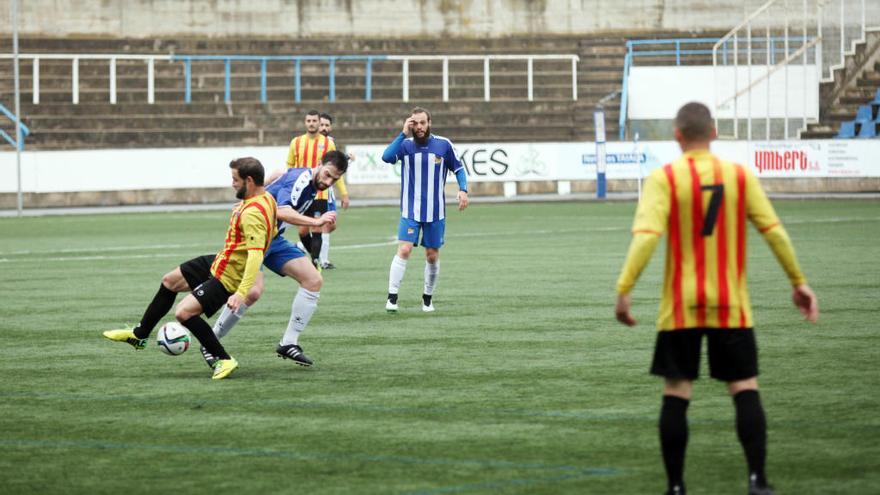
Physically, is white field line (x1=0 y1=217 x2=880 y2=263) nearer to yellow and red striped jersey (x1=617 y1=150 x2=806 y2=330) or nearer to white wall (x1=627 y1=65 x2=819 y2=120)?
white wall (x1=627 y1=65 x2=819 y2=120)

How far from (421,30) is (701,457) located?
40727mm

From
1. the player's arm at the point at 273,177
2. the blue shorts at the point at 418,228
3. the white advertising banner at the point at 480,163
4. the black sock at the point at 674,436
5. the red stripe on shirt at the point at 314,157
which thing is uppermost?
the white advertising banner at the point at 480,163

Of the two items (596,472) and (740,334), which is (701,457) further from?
(740,334)

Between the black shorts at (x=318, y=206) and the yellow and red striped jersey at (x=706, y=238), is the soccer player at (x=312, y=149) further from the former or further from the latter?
the yellow and red striped jersey at (x=706, y=238)

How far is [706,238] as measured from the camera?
6367 mm

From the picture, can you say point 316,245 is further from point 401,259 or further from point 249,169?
point 249,169

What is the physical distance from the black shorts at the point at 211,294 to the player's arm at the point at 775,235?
451cm

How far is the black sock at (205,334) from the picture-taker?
995cm

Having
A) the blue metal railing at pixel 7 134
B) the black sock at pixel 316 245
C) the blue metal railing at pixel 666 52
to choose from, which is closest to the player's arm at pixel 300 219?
the black sock at pixel 316 245

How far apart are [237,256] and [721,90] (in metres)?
32.2

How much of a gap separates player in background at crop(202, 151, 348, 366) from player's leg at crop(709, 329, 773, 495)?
4.62 meters

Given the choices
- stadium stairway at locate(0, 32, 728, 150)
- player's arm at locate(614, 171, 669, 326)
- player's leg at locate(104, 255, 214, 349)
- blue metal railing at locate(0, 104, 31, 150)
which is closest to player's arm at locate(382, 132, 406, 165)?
player's leg at locate(104, 255, 214, 349)

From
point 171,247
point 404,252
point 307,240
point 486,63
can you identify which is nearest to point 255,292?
point 404,252

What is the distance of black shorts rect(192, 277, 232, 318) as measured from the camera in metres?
9.91
